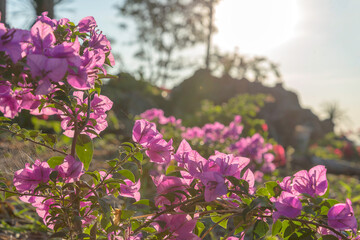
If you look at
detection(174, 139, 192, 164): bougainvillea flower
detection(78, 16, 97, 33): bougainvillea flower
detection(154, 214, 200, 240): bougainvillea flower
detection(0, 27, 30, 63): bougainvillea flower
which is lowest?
detection(154, 214, 200, 240): bougainvillea flower

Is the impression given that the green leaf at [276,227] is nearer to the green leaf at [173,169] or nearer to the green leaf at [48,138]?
the green leaf at [173,169]

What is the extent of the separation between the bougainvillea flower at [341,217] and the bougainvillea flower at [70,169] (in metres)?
0.79

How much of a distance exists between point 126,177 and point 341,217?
0.66 m

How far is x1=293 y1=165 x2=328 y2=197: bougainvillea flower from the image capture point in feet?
3.86

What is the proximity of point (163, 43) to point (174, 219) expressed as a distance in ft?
66.9

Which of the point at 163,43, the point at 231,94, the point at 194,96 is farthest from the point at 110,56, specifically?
the point at 163,43

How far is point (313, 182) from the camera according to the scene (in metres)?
1.18

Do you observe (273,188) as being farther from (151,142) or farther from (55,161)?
(55,161)

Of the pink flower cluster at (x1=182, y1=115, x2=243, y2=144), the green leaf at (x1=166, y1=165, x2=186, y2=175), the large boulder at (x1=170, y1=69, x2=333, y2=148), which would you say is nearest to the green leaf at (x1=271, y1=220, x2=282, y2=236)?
the green leaf at (x1=166, y1=165, x2=186, y2=175)

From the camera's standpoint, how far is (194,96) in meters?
13.7

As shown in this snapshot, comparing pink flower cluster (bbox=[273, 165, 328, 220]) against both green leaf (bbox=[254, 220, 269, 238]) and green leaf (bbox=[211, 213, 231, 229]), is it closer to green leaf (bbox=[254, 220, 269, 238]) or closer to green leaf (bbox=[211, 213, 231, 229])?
green leaf (bbox=[254, 220, 269, 238])

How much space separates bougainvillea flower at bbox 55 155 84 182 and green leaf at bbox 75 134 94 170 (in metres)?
0.02

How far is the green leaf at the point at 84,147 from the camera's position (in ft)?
4.09

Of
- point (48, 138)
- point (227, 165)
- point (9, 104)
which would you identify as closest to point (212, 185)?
point (227, 165)
